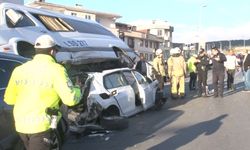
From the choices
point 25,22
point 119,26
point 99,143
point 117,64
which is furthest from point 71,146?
point 119,26

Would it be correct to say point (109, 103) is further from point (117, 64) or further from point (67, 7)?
point (67, 7)

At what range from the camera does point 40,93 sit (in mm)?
5184

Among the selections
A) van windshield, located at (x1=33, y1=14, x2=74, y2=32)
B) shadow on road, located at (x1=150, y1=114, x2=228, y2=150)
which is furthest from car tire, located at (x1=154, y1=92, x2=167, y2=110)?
van windshield, located at (x1=33, y1=14, x2=74, y2=32)

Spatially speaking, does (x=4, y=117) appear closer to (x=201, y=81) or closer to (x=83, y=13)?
(x=201, y=81)

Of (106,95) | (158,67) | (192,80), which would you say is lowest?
(192,80)

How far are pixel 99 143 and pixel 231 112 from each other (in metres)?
5.22

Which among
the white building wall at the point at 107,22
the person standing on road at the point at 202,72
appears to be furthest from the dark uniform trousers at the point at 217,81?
the white building wall at the point at 107,22

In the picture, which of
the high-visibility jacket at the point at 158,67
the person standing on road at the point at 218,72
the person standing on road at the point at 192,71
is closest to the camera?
the person standing on road at the point at 218,72

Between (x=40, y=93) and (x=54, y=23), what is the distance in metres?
8.68

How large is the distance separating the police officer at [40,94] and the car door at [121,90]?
643 centimetres

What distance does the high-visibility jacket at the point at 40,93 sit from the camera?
5148mm

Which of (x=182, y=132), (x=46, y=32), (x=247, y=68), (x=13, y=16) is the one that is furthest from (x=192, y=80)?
(x=182, y=132)

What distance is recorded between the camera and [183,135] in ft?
33.5

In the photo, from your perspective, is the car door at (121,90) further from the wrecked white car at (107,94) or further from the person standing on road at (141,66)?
the person standing on road at (141,66)
